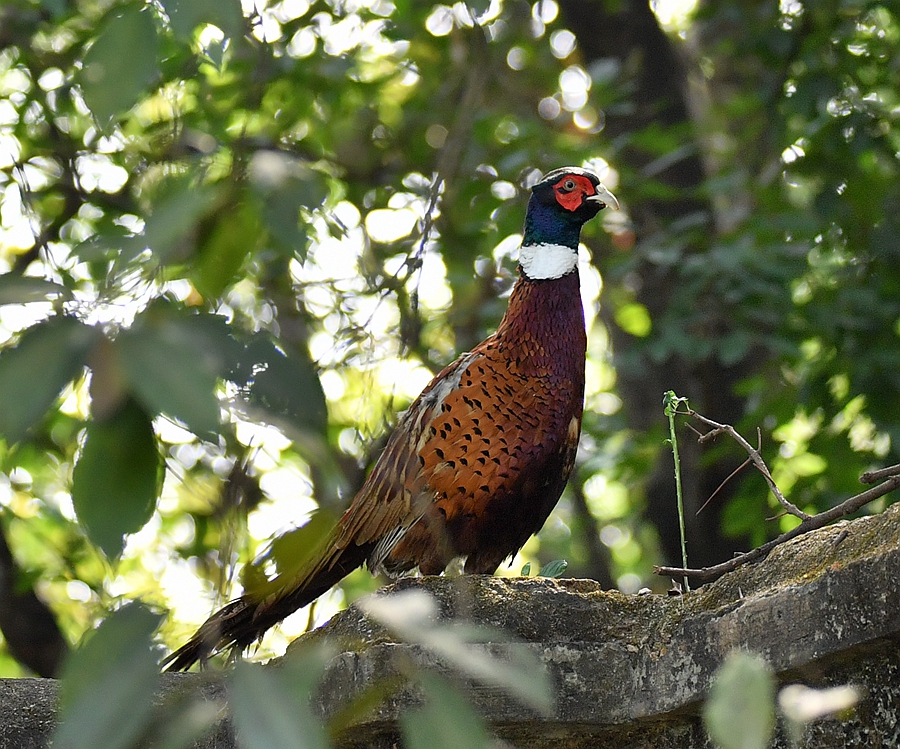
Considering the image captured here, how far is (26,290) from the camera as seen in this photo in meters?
0.66

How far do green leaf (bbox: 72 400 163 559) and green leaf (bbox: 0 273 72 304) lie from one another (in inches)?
3.1

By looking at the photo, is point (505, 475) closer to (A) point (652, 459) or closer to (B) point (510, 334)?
(B) point (510, 334)

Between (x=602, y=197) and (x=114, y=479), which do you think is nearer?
(x=114, y=479)

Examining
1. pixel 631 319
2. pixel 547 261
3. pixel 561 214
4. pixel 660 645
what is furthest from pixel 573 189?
pixel 631 319

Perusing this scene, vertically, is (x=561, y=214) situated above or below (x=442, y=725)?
below

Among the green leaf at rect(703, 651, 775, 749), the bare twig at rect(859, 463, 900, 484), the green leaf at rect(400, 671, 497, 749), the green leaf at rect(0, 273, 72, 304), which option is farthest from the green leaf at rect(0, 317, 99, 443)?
the bare twig at rect(859, 463, 900, 484)

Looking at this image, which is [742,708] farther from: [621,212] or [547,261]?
[621,212]

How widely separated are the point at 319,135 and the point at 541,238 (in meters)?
2.44

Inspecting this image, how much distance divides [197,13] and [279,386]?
9.5 inches

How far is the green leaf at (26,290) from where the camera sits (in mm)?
653

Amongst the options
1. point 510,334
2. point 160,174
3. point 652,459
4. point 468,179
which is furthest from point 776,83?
point 160,174

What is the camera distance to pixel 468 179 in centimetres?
536

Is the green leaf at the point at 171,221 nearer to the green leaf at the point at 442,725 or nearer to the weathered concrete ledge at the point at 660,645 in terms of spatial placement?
the green leaf at the point at 442,725

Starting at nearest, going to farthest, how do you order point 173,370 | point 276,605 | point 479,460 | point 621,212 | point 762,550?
point 173,370, point 762,550, point 276,605, point 479,460, point 621,212
